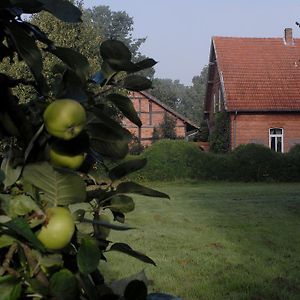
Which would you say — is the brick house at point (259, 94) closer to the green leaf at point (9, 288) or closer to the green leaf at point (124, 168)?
the green leaf at point (124, 168)

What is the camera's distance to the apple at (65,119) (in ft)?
2.72

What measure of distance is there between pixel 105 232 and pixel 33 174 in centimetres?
23

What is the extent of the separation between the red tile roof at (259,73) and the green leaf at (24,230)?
95.1 ft

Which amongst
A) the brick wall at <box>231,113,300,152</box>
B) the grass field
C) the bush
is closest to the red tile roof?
the brick wall at <box>231,113,300,152</box>

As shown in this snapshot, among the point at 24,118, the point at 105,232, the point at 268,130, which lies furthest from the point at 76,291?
the point at 268,130

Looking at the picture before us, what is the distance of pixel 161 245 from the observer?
7.43 meters

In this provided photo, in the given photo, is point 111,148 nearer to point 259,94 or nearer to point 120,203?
point 120,203

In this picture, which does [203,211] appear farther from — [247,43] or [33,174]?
[247,43]

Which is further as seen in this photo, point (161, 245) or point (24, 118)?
point (161, 245)

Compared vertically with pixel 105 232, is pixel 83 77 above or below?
above

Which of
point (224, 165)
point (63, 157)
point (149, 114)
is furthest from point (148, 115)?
point (63, 157)

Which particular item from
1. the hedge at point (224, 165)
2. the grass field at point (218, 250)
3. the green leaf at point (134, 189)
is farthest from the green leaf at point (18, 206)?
the hedge at point (224, 165)

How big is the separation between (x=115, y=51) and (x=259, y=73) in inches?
1230

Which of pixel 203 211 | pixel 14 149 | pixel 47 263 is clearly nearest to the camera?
pixel 47 263
